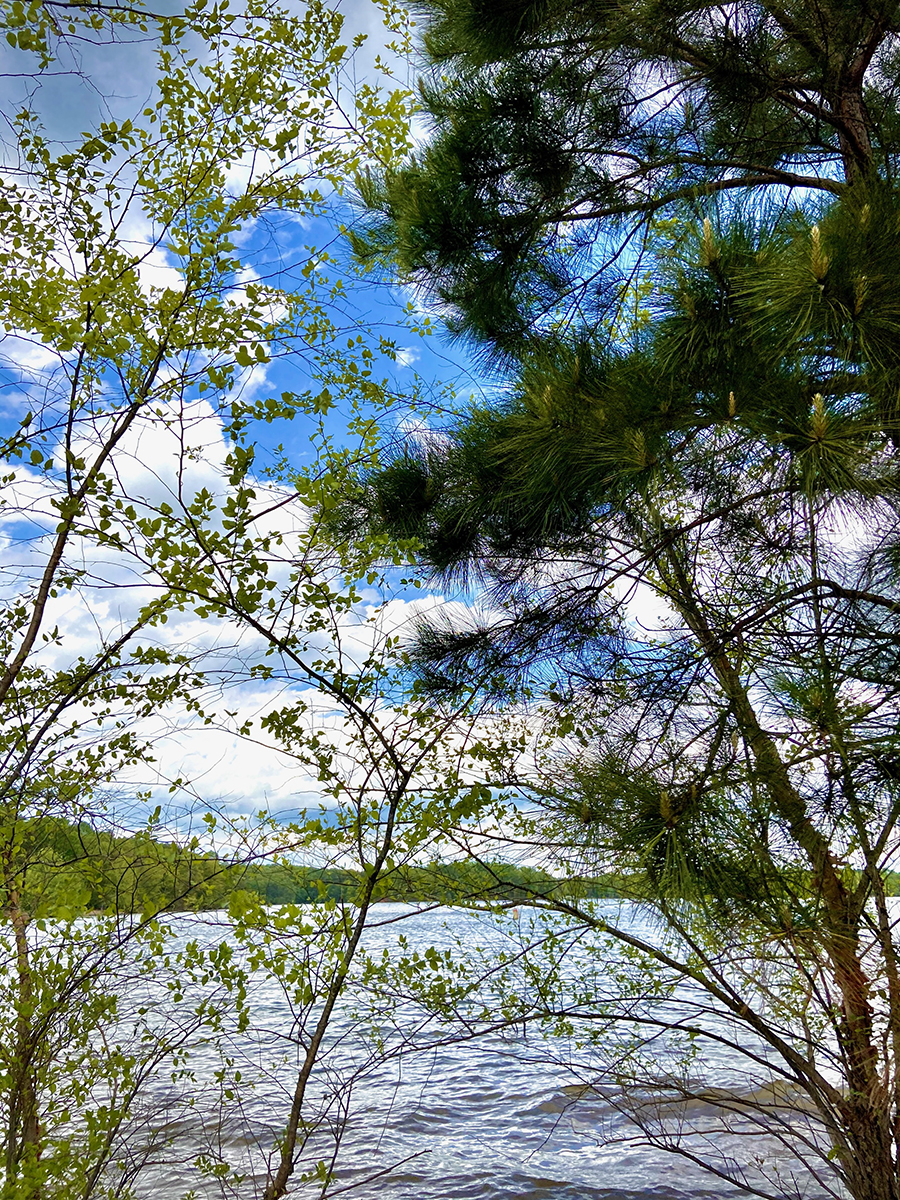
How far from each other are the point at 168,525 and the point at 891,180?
185cm

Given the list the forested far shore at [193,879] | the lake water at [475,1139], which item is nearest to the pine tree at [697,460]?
the forested far shore at [193,879]

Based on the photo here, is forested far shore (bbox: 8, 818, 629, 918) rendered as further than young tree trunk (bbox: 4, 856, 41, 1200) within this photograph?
Yes

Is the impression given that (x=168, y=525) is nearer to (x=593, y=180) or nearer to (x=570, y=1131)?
(x=593, y=180)

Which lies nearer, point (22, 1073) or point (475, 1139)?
point (22, 1073)

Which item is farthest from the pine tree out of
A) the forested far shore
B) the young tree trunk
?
the young tree trunk

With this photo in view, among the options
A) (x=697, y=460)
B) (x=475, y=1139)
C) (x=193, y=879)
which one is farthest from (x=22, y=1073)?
(x=475, y=1139)

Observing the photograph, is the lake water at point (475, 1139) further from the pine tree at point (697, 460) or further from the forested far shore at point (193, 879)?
the pine tree at point (697, 460)

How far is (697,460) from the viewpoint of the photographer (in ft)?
7.80

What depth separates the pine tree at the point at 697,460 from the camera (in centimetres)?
191

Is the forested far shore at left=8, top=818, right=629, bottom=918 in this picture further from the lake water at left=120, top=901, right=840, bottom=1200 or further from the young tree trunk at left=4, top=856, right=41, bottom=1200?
the lake water at left=120, top=901, right=840, bottom=1200

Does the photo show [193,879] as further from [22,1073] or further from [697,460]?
[697,460]

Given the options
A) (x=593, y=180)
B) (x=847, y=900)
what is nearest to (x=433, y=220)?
(x=593, y=180)

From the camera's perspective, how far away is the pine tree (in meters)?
1.91

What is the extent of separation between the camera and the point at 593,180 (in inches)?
121
